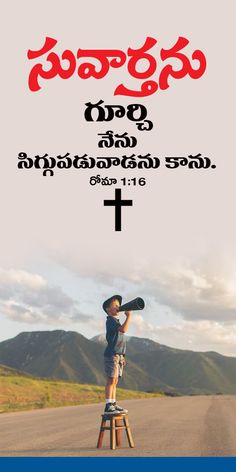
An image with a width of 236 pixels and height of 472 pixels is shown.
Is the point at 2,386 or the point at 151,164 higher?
the point at 151,164

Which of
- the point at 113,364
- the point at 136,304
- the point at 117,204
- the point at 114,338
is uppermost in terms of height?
the point at 117,204

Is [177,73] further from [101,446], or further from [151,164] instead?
[101,446]

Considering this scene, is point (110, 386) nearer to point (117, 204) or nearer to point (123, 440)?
point (123, 440)

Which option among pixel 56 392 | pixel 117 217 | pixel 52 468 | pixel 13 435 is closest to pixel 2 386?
pixel 56 392

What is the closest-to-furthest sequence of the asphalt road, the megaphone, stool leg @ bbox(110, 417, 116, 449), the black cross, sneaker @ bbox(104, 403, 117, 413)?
the megaphone < the asphalt road < stool leg @ bbox(110, 417, 116, 449) < sneaker @ bbox(104, 403, 117, 413) < the black cross

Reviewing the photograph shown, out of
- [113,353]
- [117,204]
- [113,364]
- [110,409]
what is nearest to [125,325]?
[113,353]

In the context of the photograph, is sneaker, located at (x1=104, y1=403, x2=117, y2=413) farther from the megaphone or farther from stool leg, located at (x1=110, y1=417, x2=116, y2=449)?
the megaphone

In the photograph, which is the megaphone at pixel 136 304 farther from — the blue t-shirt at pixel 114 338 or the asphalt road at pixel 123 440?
A: the asphalt road at pixel 123 440

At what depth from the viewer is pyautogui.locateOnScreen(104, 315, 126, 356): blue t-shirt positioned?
10398mm

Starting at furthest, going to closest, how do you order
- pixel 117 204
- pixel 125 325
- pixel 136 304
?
pixel 117 204 → pixel 125 325 → pixel 136 304

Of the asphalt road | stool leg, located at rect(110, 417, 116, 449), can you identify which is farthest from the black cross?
the asphalt road

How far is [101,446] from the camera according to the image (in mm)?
11094

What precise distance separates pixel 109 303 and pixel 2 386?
31986 mm

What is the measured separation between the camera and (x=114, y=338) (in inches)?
411
